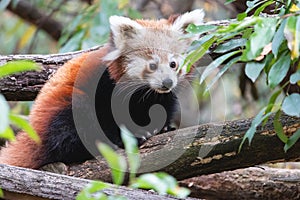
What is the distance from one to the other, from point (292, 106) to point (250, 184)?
3.72 ft

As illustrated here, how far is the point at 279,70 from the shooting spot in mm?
1501

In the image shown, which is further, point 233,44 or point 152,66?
point 152,66

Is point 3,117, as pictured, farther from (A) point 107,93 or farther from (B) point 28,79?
(B) point 28,79

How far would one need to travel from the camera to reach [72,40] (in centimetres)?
378

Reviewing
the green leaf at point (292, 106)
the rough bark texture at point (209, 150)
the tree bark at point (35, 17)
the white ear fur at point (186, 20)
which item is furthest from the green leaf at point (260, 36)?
the tree bark at point (35, 17)

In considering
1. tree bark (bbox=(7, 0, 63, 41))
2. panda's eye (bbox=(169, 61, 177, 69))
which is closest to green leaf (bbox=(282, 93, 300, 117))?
panda's eye (bbox=(169, 61, 177, 69))

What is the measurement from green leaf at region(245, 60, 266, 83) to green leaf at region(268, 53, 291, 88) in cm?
5

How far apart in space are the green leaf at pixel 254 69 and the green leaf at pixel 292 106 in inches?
4.1

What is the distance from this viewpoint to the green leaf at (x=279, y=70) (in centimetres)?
147

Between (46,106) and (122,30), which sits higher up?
(122,30)

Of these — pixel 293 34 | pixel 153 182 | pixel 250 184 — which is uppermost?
pixel 293 34

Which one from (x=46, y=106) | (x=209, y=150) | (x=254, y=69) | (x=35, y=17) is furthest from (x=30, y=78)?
(x=35, y=17)

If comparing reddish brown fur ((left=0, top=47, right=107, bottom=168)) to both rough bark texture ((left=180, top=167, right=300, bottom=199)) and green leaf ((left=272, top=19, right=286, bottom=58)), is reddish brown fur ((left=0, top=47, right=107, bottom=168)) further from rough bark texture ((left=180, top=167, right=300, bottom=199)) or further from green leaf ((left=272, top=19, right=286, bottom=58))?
green leaf ((left=272, top=19, right=286, bottom=58))

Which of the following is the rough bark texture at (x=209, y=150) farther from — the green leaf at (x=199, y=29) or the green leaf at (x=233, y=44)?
the green leaf at (x=199, y=29)
